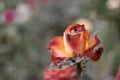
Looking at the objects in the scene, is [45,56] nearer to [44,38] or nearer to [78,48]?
[44,38]

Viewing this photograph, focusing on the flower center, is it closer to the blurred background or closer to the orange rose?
the orange rose

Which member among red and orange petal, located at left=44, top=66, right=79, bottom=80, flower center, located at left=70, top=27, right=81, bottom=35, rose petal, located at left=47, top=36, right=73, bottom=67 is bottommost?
red and orange petal, located at left=44, top=66, right=79, bottom=80

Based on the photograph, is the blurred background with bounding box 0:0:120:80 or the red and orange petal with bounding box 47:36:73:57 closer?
the red and orange petal with bounding box 47:36:73:57

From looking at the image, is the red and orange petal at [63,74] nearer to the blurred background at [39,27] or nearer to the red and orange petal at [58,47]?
the red and orange petal at [58,47]

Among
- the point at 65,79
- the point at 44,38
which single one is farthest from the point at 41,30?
the point at 65,79

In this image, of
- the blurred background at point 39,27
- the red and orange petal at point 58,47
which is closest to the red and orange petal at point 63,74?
the red and orange petal at point 58,47

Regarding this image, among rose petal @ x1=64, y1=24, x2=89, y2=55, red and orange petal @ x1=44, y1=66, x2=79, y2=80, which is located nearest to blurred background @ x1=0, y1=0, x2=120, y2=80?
red and orange petal @ x1=44, y1=66, x2=79, y2=80
